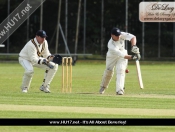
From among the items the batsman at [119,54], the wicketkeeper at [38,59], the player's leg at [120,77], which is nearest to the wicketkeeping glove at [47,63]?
the wicketkeeper at [38,59]

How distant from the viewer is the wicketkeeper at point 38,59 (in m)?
22.3

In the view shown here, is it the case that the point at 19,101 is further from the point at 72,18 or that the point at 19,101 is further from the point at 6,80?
the point at 72,18

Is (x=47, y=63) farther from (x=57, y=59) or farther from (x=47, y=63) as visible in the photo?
(x=57, y=59)

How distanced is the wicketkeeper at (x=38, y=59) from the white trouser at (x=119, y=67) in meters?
1.58

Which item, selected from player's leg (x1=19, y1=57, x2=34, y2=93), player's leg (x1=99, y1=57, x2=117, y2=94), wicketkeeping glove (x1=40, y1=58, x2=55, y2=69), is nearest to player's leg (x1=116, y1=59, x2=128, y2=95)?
player's leg (x1=99, y1=57, x2=117, y2=94)

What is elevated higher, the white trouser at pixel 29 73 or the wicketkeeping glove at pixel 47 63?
the wicketkeeping glove at pixel 47 63

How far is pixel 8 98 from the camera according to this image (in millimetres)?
19047

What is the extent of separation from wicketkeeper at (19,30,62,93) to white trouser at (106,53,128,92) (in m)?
1.58

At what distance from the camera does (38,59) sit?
22.2 m

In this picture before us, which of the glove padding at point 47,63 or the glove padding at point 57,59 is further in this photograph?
the glove padding at point 57,59

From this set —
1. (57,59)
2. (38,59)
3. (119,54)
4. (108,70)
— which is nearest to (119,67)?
(119,54)

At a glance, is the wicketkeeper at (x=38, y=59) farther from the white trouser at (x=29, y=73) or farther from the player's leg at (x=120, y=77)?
the player's leg at (x=120, y=77)

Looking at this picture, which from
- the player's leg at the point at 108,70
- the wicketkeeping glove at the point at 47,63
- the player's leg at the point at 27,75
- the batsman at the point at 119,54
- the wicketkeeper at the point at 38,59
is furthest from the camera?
the player's leg at the point at 27,75

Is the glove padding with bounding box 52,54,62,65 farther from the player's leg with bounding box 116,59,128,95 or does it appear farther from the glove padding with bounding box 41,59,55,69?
the player's leg with bounding box 116,59,128,95
